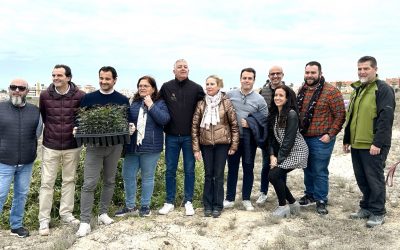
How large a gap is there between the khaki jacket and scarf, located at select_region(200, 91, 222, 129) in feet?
0.19

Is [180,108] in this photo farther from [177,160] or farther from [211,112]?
[177,160]

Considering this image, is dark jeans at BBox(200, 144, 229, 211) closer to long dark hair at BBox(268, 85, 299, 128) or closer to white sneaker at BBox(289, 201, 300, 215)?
long dark hair at BBox(268, 85, 299, 128)

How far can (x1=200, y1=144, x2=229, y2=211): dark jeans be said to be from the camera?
19.7ft

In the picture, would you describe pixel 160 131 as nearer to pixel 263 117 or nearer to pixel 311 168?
pixel 263 117

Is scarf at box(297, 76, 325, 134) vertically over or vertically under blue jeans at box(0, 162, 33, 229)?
over

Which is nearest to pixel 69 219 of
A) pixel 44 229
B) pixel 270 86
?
pixel 44 229

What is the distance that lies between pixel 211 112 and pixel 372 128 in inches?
96.3

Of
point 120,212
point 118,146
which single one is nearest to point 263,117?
point 118,146

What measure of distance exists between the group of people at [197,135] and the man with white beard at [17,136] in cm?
1

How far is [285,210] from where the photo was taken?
20.3 feet

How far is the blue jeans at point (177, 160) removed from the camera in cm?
606

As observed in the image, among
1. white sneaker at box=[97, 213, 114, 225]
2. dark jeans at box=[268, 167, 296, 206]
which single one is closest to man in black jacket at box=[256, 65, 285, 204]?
dark jeans at box=[268, 167, 296, 206]

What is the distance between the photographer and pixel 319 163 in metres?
6.29

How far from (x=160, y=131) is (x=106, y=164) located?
960mm
